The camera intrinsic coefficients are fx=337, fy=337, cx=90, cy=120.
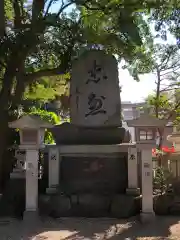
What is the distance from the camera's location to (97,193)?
758cm

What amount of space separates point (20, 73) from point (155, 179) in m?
4.08

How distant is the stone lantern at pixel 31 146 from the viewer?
688 centimetres

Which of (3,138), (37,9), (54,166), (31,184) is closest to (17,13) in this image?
(37,9)

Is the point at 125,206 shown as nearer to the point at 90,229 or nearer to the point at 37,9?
the point at 90,229

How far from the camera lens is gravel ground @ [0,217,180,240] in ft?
18.8

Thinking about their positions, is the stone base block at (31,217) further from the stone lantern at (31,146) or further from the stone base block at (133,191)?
the stone base block at (133,191)

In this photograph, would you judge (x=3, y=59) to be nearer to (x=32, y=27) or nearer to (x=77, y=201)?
(x=32, y=27)

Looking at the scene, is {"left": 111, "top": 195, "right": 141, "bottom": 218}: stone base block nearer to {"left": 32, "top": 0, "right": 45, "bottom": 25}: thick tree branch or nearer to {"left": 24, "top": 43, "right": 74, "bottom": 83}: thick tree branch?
{"left": 24, "top": 43, "right": 74, "bottom": 83}: thick tree branch

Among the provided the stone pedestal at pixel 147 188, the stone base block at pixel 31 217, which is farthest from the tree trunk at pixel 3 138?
the stone pedestal at pixel 147 188

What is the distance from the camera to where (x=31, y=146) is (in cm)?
696

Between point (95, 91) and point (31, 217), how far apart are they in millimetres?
3465

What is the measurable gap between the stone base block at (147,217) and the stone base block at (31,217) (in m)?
2.06

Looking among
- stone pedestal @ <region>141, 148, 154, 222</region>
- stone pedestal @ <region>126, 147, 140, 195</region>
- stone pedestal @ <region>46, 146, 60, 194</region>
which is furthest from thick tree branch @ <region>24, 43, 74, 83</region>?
stone pedestal @ <region>141, 148, 154, 222</region>

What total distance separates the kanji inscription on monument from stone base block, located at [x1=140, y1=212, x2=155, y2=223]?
2.52 m
